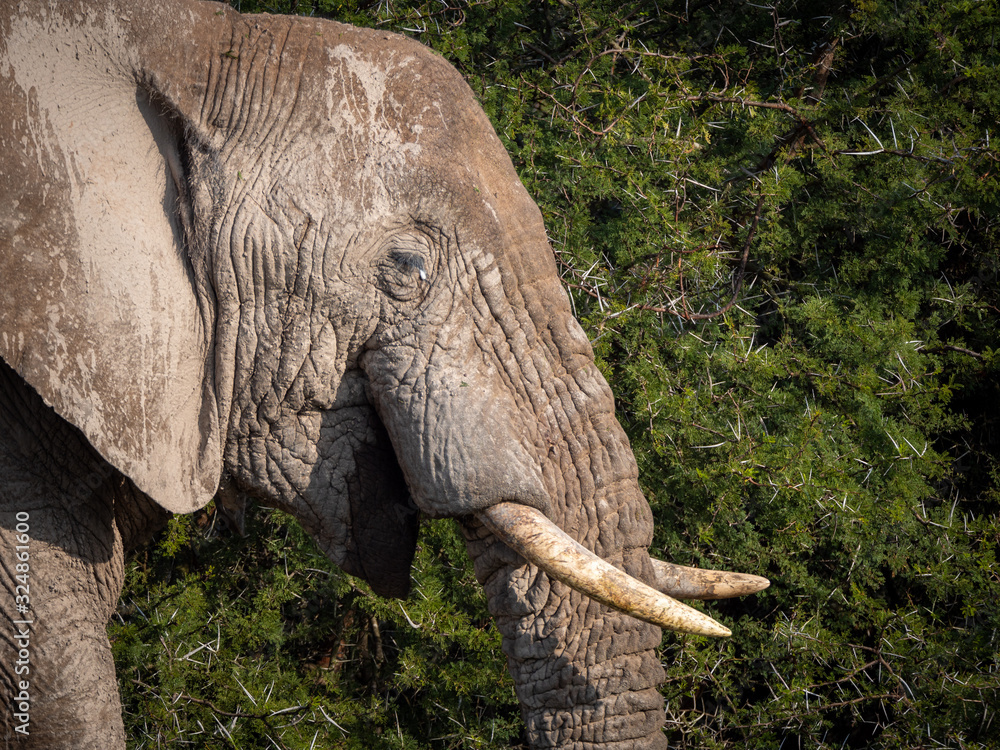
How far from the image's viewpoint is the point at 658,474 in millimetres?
3594

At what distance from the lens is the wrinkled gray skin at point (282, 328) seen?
2.05m

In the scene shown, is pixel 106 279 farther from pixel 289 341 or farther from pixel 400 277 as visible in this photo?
pixel 400 277

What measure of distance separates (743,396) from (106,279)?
247 cm

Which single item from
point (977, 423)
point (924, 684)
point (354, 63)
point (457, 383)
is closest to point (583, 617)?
point (457, 383)

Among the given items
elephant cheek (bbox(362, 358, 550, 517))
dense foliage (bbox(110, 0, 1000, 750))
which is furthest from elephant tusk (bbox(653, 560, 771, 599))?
dense foliage (bbox(110, 0, 1000, 750))

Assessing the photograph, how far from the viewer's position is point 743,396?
12.1 feet

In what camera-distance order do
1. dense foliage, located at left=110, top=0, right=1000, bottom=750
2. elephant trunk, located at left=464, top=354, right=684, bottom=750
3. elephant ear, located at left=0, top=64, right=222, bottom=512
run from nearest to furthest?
elephant ear, located at left=0, top=64, right=222, bottom=512 < elephant trunk, located at left=464, top=354, right=684, bottom=750 < dense foliage, located at left=110, top=0, right=1000, bottom=750

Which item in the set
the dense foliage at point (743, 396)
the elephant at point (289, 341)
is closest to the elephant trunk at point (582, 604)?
the elephant at point (289, 341)

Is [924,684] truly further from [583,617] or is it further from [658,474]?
[583,617]

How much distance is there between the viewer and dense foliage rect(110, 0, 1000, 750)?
3.37 metres

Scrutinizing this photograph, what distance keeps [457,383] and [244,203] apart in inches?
26.0

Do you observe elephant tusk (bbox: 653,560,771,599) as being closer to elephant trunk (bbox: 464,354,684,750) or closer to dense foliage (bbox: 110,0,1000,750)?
elephant trunk (bbox: 464,354,684,750)

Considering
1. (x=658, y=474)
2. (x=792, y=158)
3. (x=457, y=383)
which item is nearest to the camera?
(x=457, y=383)

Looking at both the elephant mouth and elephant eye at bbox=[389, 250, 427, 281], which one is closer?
the elephant mouth
